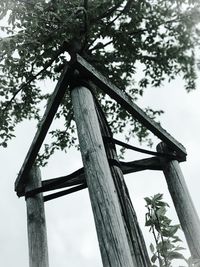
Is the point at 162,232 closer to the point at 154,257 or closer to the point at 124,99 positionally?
the point at 154,257

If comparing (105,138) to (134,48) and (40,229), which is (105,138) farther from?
(134,48)

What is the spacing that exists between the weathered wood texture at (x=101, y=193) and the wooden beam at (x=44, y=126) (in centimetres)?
27

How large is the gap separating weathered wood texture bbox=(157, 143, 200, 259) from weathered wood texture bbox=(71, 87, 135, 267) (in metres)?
1.04

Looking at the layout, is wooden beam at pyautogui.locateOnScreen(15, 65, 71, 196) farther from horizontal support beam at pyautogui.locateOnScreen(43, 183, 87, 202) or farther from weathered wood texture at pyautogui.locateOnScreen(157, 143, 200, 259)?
weathered wood texture at pyautogui.locateOnScreen(157, 143, 200, 259)

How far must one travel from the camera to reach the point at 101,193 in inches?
93.6

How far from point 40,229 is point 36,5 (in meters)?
2.37

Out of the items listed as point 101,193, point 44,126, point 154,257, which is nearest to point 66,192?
point 44,126

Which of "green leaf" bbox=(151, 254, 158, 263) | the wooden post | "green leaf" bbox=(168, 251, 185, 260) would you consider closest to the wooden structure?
the wooden post

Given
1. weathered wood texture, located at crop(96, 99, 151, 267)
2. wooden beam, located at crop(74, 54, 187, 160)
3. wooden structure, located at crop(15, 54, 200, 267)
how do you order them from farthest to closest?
wooden beam, located at crop(74, 54, 187, 160), weathered wood texture, located at crop(96, 99, 151, 267), wooden structure, located at crop(15, 54, 200, 267)

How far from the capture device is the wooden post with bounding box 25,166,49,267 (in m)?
3.01

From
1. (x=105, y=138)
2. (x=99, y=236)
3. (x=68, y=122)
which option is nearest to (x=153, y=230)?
(x=99, y=236)

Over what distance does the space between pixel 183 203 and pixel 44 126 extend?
1.63m

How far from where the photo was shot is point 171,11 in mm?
5625

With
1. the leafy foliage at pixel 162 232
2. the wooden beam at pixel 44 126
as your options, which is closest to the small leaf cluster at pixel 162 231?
the leafy foliage at pixel 162 232
